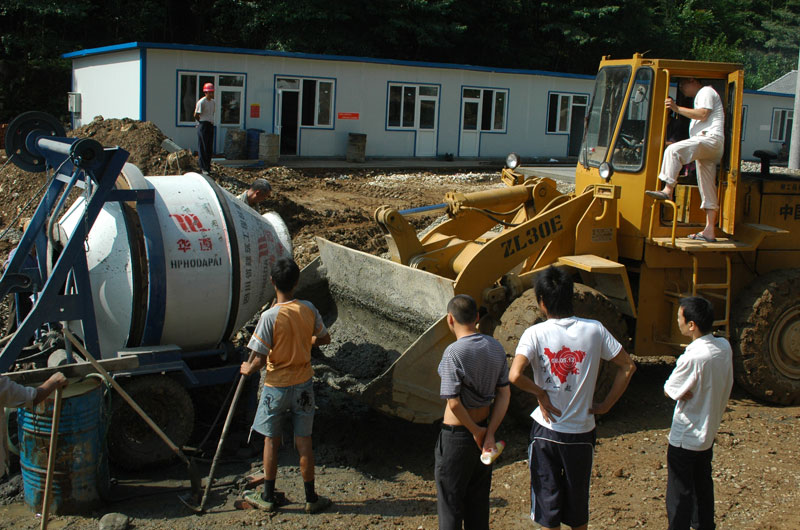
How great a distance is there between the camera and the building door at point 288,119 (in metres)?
23.9

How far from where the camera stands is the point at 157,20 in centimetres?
3278

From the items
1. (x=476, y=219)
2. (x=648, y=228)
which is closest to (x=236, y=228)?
(x=476, y=219)

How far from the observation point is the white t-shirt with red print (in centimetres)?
434

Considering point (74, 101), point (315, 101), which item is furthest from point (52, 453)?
point (74, 101)

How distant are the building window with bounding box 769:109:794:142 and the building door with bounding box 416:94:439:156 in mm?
16449

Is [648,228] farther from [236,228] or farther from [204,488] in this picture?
[204,488]

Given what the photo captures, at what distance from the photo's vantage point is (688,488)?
15.4 feet

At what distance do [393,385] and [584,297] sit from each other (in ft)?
6.06

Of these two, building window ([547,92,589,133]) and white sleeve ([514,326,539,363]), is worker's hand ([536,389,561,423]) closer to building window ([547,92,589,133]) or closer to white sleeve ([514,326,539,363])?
white sleeve ([514,326,539,363])

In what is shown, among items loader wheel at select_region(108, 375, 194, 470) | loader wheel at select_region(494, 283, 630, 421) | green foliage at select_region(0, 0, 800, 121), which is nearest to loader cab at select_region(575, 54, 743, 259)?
loader wheel at select_region(494, 283, 630, 421)

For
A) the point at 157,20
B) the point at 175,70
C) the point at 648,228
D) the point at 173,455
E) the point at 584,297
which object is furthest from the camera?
the point at 157,20

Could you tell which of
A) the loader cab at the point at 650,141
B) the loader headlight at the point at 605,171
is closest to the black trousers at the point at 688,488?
the loader cab at the point at 650,141

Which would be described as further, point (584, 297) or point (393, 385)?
point (584, 297)

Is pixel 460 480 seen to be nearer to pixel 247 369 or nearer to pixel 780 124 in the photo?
pixel 247 369
